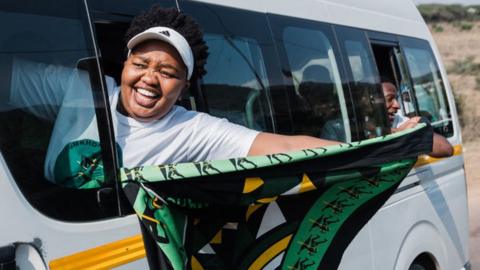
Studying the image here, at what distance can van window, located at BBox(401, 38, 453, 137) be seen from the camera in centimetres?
520

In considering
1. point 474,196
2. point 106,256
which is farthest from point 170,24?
point 474,196

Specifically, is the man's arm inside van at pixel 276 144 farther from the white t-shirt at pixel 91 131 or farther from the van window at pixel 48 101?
the van window at pixel 48 101

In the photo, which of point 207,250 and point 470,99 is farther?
point 470,99

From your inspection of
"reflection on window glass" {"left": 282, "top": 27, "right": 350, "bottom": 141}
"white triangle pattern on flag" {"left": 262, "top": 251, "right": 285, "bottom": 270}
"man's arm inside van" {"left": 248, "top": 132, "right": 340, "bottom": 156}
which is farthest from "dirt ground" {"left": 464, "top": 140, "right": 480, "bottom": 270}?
"man's arm inside van" {"left": 248, "top": 132, "right": 340, "bottom": 156}

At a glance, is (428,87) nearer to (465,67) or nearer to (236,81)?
(236,81)

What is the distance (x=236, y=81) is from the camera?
309 centimetres

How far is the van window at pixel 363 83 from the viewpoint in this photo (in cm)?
412

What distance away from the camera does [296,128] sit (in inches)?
135

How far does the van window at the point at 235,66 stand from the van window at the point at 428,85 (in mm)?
2241

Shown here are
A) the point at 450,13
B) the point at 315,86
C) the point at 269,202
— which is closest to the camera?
the point at 269,202

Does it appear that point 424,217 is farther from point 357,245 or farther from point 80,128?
point 80,128

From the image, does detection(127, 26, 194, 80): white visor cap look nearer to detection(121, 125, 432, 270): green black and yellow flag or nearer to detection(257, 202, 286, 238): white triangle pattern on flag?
detection(121, 125, 432, 270): green black and yellow flag

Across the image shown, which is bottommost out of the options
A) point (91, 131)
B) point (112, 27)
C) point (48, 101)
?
point (91, 131)

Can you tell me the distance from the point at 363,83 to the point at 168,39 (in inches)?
94.3
